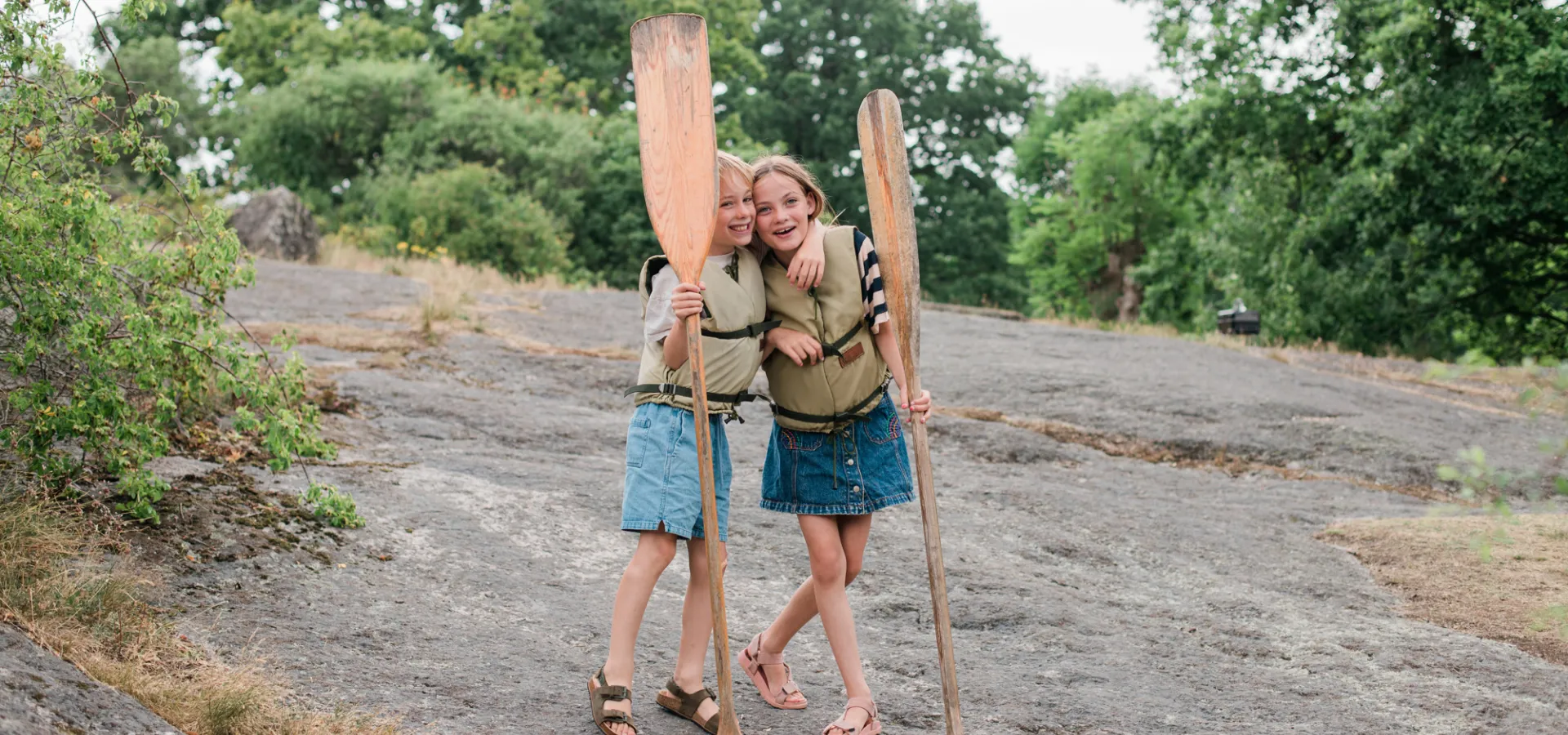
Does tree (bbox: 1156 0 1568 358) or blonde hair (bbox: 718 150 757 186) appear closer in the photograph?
blonde hair (bbox: 718 150 757 186)

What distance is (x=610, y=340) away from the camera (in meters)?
12.1

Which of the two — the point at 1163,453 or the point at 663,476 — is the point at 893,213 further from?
the point at 1163,453

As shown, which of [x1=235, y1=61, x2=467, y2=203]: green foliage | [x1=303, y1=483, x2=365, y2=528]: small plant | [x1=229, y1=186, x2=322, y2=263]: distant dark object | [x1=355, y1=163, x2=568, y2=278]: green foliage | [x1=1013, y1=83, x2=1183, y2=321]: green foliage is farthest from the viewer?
[x1=1013, y1=83, x2=1183, y2=321]: green foliage

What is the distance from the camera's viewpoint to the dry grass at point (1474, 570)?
17.8 ft

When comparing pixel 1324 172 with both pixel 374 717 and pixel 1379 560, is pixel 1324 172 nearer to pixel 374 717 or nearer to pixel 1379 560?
pixel 1379 560

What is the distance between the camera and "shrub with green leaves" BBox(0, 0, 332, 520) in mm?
4301

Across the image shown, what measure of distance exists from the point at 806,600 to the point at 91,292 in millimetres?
2816

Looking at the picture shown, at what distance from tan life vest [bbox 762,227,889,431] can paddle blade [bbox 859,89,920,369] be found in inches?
5.1

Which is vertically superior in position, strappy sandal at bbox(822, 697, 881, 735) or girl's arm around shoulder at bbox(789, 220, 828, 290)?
girl's arm around shoulder at bbox(789, 220, 828, 290)

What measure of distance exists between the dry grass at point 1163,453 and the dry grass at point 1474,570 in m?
1.42

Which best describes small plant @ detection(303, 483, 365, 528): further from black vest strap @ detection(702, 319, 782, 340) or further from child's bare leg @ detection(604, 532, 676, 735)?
black vest strap @ detection(702, 319, 782, 340)

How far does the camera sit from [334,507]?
5.14 metres

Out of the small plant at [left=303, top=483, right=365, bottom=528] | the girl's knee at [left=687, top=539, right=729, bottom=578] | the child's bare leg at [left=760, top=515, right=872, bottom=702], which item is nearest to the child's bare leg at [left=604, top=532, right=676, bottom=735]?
the girl's knee at [left=687, top=539, right=729, bottom=578]

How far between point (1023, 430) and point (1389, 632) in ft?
13.6
